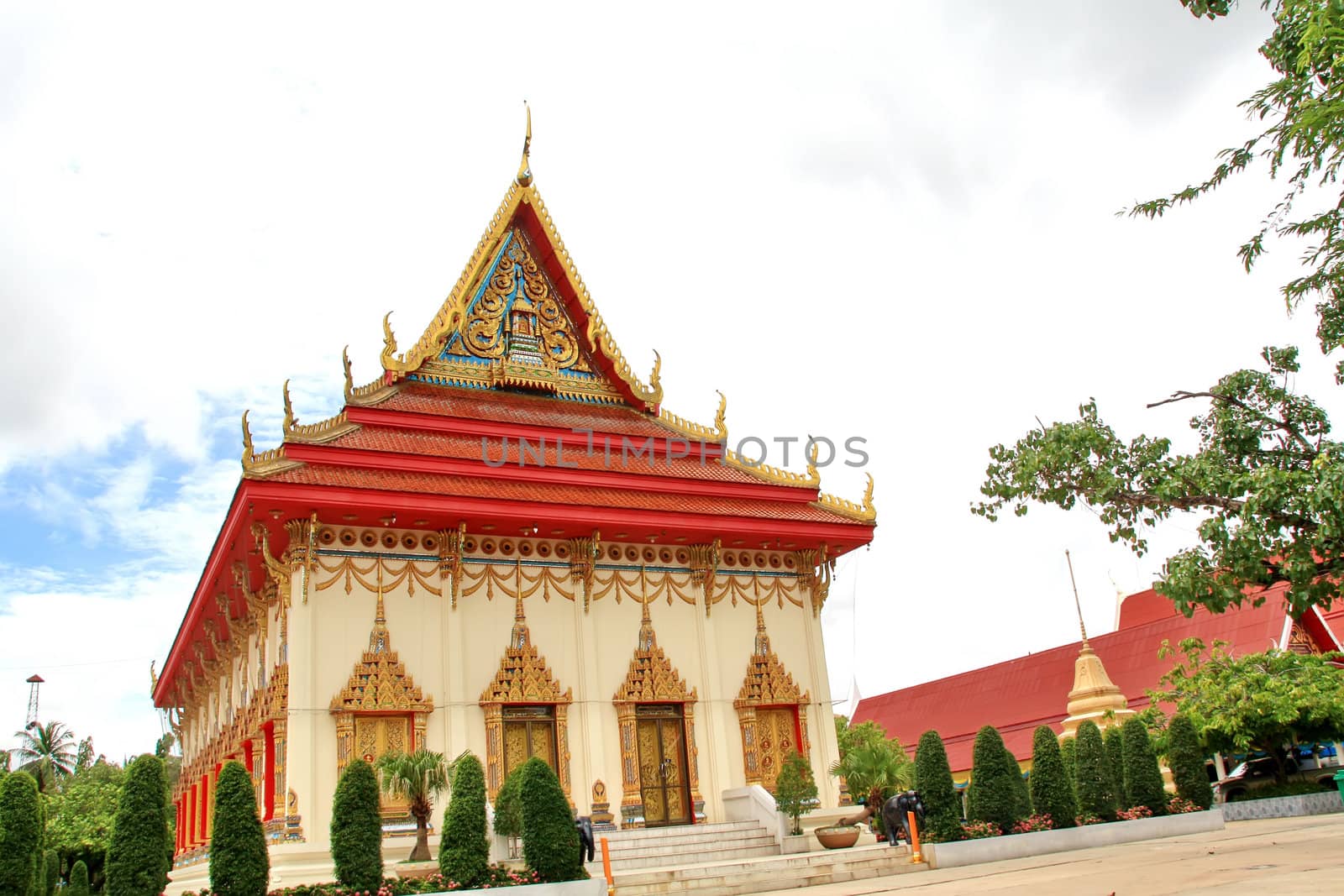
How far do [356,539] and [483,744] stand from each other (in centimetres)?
348

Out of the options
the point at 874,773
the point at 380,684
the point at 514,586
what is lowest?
the point at 874,773

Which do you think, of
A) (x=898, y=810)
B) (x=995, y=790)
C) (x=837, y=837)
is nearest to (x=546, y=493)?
(x=837, y=837)

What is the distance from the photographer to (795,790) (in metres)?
15.8

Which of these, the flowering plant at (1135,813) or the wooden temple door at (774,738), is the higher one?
the wooden temple door at (774,738)

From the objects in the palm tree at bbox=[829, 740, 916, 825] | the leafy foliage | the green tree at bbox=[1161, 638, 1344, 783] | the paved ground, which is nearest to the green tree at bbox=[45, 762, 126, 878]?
the leafy foliage

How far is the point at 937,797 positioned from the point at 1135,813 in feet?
13.5

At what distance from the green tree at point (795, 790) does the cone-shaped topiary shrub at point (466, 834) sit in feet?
17.5

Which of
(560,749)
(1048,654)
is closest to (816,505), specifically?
(560,749)

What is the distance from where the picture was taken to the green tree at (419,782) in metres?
13.6

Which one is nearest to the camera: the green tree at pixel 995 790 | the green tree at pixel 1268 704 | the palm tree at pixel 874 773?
the green tree at pixel 995 790

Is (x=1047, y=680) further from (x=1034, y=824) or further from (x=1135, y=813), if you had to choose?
(x=1034, y=824)

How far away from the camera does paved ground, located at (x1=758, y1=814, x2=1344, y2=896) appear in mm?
8789

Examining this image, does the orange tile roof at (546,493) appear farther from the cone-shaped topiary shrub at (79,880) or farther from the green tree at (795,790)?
the cone-shaped topiary shrub at (79,880)

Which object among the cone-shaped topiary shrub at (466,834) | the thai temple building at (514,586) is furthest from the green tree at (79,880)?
the cone-shaped topiary shrub at (466,834)
